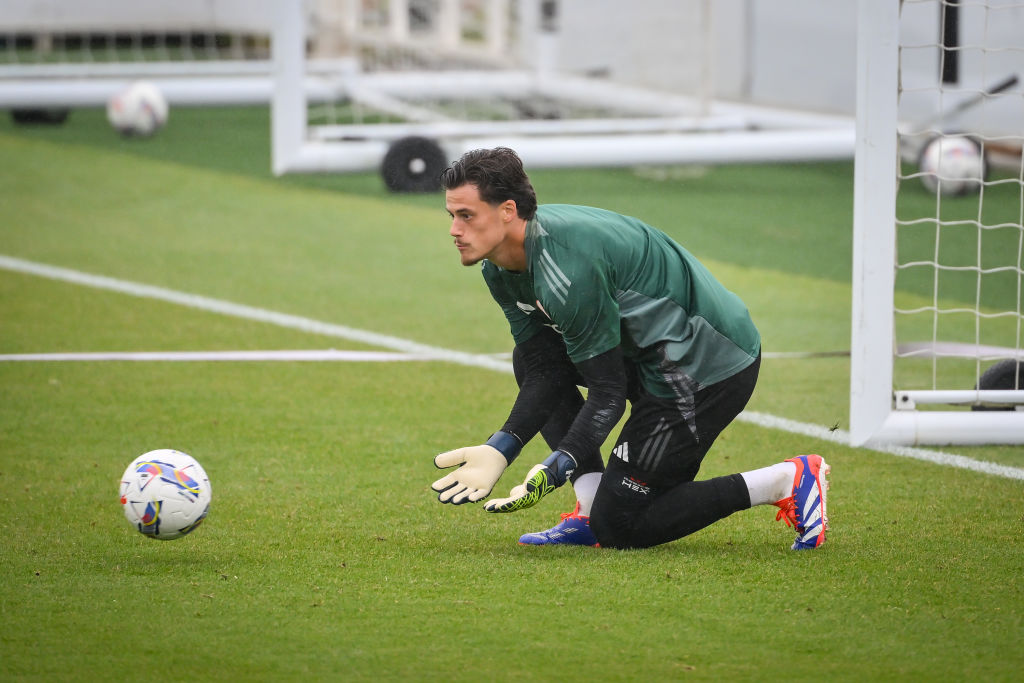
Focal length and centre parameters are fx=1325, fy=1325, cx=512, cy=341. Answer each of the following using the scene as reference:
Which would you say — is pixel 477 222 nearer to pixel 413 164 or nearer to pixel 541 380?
pixel 541 380

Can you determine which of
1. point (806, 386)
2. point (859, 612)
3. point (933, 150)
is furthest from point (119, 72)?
point (859, 612)

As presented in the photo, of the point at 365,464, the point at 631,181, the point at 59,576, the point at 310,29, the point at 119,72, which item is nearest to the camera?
the point at 59,576

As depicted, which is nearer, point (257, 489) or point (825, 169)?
point (257, 489)

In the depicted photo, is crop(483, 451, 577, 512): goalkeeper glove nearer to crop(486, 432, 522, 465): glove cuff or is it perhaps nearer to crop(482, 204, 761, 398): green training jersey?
crop(486, 432, 522, 465): glove cuff

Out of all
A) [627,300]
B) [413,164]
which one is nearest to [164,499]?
[627,300]

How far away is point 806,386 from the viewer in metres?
6.41

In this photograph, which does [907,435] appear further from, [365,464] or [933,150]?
[933,150]

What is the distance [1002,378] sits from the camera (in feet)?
17.9

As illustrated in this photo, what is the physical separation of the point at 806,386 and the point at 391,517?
2650 millimetres

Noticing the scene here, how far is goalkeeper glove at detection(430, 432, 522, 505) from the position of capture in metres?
3.78

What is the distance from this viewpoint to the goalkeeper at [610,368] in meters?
A: 3.70

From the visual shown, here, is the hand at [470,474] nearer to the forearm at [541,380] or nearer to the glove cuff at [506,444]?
the glove cuff at [506,444]

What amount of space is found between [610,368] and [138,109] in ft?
37.7

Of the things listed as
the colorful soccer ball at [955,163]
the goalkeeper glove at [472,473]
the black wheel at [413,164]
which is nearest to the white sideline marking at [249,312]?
the goalkeeper glove at [472,473]
